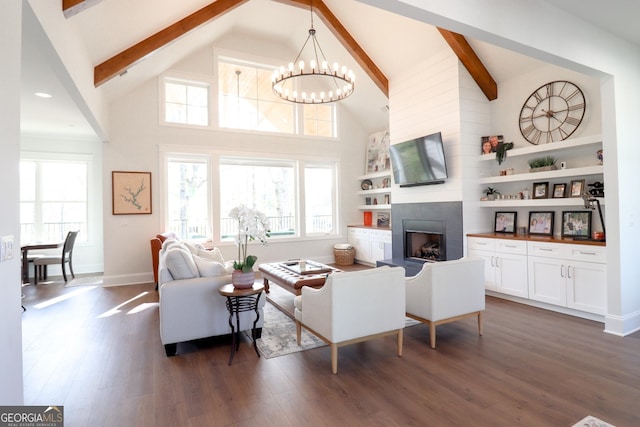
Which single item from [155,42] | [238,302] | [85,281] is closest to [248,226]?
[238,302]

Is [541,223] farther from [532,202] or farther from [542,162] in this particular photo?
[542,162]

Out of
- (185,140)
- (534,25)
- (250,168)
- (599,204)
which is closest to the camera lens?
(534,25)

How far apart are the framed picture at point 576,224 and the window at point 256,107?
5.24 metres

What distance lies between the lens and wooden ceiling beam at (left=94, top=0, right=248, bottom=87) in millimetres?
Result: 4410

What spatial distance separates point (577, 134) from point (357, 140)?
190 inches

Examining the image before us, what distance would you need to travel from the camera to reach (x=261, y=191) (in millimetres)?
7633

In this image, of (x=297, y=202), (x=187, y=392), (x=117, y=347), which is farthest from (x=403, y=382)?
(x=297, y=202)

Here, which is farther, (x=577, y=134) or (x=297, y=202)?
(x=297, y=202)

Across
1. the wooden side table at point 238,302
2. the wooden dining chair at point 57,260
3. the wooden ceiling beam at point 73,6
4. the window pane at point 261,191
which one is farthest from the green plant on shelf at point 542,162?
the wooden dining chair at point 57,260

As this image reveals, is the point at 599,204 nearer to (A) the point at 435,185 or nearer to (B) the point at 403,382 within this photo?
(A) the point at 435,185

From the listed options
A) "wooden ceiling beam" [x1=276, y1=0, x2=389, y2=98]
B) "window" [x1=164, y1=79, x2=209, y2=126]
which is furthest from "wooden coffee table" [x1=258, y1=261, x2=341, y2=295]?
"wooden ceiling beam" [x1=276, y1=0, x2=389, y2=98]

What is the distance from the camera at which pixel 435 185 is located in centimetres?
570

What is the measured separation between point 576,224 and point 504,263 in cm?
99

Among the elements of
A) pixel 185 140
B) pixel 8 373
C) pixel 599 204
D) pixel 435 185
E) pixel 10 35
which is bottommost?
pixel 8 373
